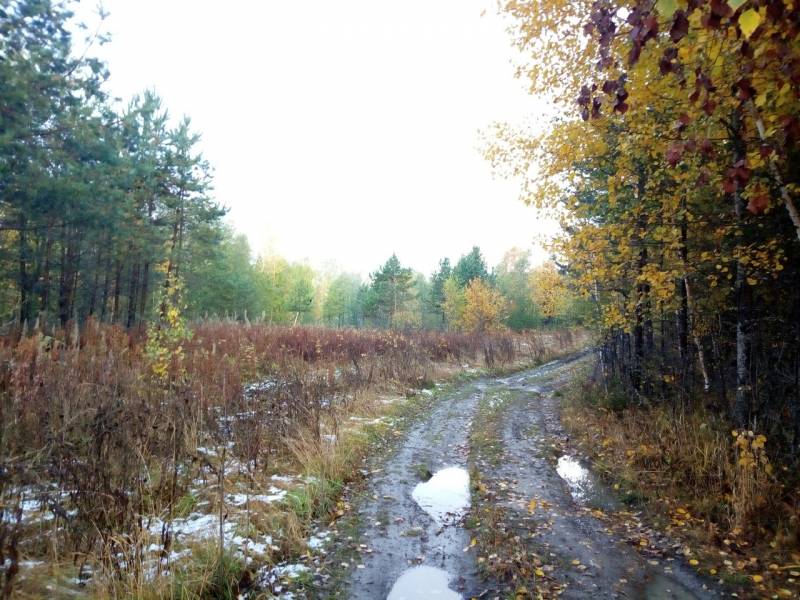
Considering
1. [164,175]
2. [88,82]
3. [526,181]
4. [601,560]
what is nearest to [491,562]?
[601,560]

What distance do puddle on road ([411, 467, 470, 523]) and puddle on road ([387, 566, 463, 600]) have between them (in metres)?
1.07

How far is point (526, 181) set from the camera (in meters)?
7.20

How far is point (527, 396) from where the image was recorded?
42.4 feet

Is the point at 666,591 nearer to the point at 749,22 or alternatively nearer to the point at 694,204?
the point at 749,22

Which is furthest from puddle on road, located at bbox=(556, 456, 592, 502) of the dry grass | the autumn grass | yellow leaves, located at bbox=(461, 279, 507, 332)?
yellow leaves, located at bbox=(461, 279, 507, 332)

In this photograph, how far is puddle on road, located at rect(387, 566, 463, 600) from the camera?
144 inches

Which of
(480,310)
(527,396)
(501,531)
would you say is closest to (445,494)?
(501,531)

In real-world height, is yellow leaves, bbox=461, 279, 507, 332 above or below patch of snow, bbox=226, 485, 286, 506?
above

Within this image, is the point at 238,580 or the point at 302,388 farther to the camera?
the point at 302,388

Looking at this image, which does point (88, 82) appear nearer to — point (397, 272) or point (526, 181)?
point (526, 181)

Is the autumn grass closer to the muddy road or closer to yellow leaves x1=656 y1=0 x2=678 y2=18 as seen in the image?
the muddy road

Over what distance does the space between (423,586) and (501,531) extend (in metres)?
1.19

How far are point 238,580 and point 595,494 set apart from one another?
4562 millimetres

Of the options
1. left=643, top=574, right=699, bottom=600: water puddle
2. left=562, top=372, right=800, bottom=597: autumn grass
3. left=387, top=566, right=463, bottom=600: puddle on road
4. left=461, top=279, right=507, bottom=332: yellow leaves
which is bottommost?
left=387, top=566, right=463, bottom=600: puddle on road
